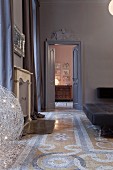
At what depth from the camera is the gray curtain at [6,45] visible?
11.0 ft

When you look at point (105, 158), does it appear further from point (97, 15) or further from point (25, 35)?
point (97, 15)

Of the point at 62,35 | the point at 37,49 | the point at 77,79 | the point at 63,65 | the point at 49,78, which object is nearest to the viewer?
the point at 37,49

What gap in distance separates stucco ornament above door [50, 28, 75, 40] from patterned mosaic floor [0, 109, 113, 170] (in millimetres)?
4923

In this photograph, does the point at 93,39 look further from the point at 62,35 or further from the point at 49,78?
the point at 49,78

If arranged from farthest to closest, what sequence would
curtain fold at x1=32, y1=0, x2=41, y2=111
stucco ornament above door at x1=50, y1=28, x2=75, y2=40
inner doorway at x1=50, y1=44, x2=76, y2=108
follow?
inner doorway at x1=50, y1=44, x2=76, y2=108 → stucco ornament above door at x1=50, y1=28, x2=75, y2=40 → curtain fold at x1=32, y1=0, x2=41, y2=111

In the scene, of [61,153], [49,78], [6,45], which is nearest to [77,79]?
[49,78]

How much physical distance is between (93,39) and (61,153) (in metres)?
6.06

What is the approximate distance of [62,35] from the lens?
8.00m

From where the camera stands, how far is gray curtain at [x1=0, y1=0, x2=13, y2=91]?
11.0 feet

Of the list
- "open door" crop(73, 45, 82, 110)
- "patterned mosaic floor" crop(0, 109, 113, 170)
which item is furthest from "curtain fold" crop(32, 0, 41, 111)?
"patterned mosaic floor" crop(0, 109, 113, 170)

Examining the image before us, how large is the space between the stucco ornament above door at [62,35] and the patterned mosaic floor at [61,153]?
4.92 meters

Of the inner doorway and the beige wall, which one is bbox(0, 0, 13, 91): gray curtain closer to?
the beige wall

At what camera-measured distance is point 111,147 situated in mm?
2863

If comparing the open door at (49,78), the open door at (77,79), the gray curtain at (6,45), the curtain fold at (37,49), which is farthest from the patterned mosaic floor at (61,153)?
the open door at (49,78)
